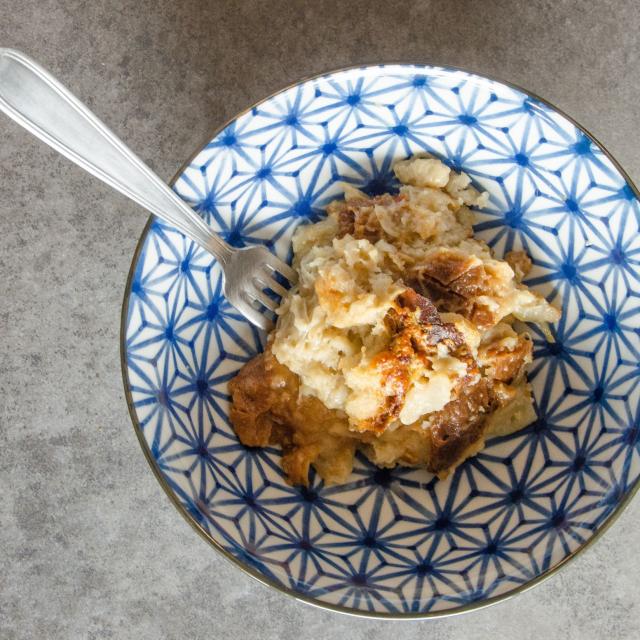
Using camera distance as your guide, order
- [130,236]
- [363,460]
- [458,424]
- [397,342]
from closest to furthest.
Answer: [397,342], [458,424], [363,460], [130,236]

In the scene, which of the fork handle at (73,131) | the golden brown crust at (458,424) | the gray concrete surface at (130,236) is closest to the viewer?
the fork handle at (73,131)

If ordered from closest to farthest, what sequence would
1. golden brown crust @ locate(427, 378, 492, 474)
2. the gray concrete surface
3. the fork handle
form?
the fork handle
golden brown crust @ locate(427, 378, 492, 474)
the gray concrete surface

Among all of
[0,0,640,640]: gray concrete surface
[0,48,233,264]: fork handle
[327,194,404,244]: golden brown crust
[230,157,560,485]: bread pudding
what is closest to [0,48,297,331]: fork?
[0,48,233,264]: fork handle

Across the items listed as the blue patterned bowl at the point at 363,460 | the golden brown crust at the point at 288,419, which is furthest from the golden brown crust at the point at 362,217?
the golden brown crust at the point at 288,419

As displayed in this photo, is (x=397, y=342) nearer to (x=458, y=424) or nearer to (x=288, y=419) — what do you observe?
(x=458, y=424)

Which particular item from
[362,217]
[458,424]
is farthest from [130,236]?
[458,424]

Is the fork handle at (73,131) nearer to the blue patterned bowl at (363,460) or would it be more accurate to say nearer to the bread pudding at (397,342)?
the blue patterned bowl at (363,460)

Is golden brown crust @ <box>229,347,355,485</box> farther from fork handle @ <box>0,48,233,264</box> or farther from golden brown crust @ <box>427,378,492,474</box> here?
fork handle @ <box>0,48,233,264</box>
